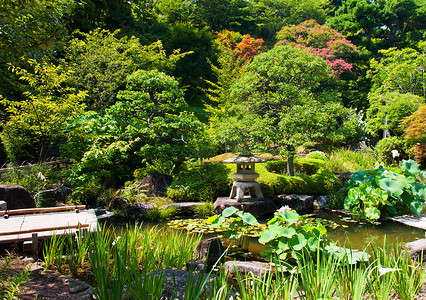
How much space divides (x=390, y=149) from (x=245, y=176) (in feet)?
24.4

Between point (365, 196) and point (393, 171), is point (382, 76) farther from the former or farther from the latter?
point (365, 196)

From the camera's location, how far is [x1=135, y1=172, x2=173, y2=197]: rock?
7973 millimetres

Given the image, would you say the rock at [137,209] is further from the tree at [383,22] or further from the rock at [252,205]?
the tree at [383,22]

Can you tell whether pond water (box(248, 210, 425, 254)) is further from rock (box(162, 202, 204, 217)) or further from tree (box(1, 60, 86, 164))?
tree (box(1, 60, 86, 164))

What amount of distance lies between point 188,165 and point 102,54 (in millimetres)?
6184

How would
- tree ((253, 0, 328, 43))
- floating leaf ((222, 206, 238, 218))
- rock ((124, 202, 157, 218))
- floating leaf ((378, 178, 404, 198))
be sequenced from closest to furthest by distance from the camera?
floating leaf ((222, 206, 238, 218)) → floating leaf ((378, 178, 404, 198)) → rock ((124, 202, 157, 218)) → tree ((253, 0, 328, 43))

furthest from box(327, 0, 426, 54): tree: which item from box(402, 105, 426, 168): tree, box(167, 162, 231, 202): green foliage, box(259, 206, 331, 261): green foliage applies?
box(259, 206, 331, 261): green foliage

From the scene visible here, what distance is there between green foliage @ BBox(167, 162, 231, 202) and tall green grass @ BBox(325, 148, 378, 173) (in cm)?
463

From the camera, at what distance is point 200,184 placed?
7.88 metres

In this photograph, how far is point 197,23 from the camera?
72.6 feet

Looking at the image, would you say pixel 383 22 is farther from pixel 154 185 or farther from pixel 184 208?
pixel 184 208

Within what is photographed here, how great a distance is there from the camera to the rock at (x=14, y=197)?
5432 mm

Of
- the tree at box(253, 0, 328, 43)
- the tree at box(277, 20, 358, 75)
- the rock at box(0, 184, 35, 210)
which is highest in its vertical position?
the tree at box(253, 0, 328, 43)

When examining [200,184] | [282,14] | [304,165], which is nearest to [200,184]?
[200,184]
